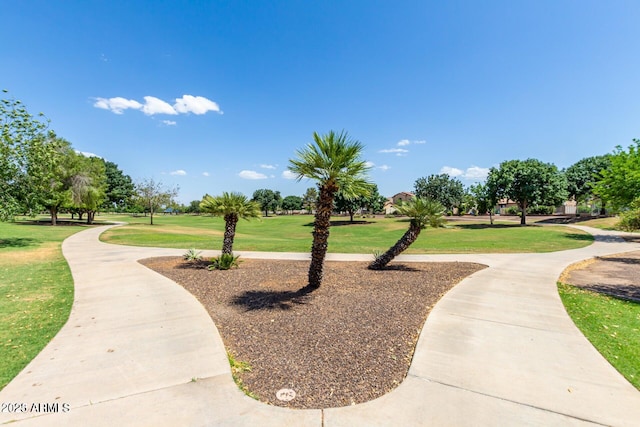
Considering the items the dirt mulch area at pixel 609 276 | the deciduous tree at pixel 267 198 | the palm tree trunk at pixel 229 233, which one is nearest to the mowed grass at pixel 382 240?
the palm tree trunk at pixel 229 233

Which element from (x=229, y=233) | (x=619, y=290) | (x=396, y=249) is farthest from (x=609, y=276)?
(x=229, y=233)

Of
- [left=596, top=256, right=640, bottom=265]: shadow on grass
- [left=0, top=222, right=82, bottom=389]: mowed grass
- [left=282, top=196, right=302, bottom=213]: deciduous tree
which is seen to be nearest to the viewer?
[left=0, top=222, right=82, bottom=389]: mowed grass

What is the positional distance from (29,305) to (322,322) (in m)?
7.34

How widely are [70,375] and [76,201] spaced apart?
4052 centimetres

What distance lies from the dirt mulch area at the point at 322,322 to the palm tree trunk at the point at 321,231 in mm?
436

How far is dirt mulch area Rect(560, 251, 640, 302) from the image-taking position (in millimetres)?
8617

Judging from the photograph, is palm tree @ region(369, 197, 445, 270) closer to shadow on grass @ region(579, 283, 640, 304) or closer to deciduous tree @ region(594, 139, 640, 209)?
shadow on grass @ region(579, 283, 640, 304)

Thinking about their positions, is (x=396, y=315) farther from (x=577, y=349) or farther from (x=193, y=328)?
(x=193, y=328)

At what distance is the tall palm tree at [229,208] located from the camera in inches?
456

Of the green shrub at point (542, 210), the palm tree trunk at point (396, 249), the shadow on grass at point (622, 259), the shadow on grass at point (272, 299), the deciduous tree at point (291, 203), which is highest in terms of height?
the deciduous tree at point (291, 203)

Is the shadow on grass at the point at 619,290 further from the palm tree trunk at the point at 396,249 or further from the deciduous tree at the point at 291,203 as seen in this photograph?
the deciduous tree at the point at 291,203

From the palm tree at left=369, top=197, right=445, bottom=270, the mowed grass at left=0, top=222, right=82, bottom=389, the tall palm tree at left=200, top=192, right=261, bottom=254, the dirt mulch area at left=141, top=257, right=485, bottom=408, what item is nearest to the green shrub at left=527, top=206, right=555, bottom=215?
the palm tree at left=369, top=197, right=445, bottom=270

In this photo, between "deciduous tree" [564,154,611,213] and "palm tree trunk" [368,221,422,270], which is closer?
"palm tree trunk" [368,221,422,270]

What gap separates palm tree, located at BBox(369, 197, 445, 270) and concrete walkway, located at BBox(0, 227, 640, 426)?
424cm
